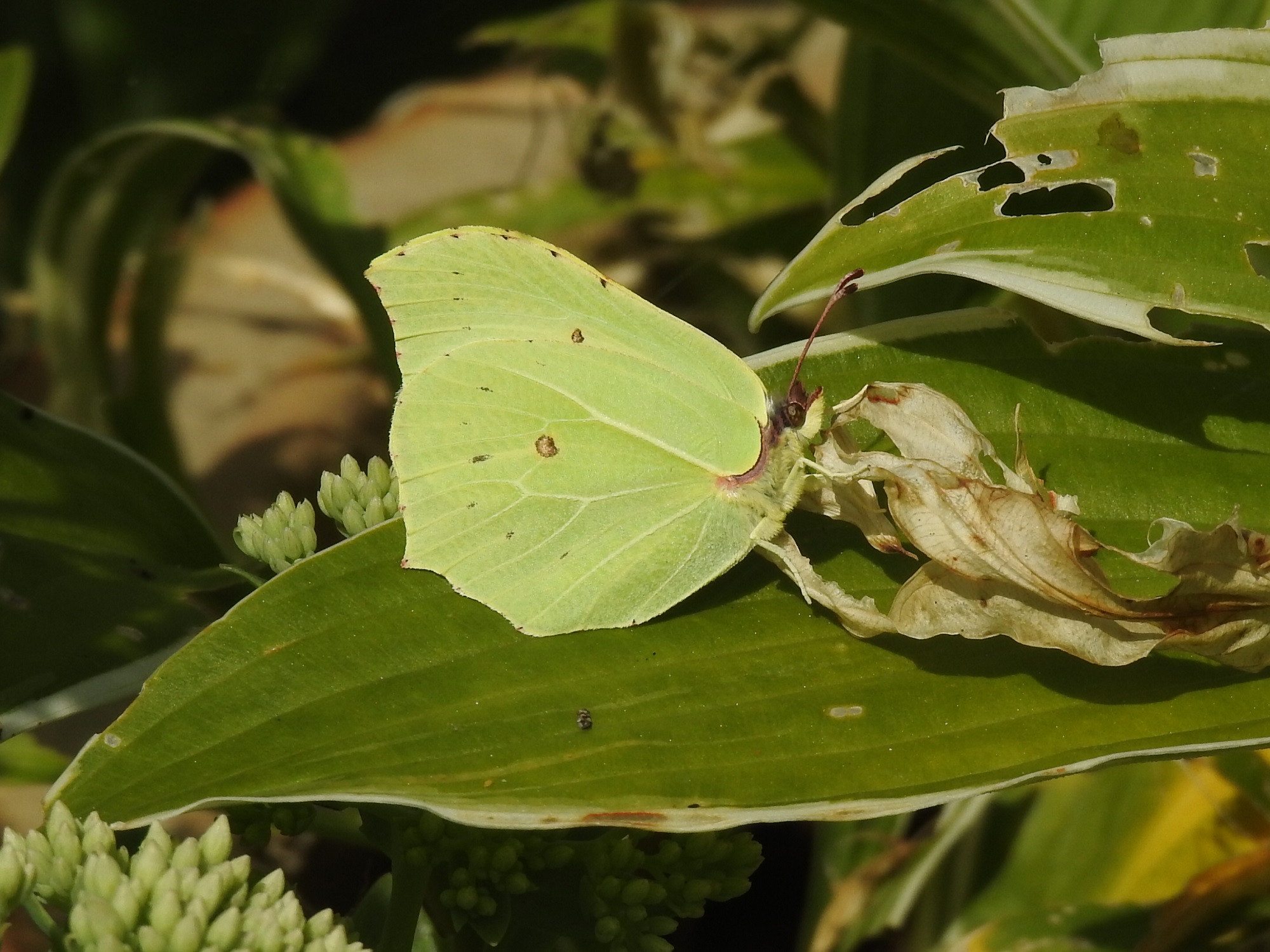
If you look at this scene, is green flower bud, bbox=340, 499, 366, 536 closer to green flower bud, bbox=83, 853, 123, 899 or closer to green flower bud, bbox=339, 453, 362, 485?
green flower bud, bbox=339, 453, 362, 485

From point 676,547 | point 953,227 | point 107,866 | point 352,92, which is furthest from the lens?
point 352,92

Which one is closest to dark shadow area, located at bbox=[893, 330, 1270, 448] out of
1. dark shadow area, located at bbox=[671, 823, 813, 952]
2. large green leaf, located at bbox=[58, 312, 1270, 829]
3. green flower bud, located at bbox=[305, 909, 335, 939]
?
large green leaf, located at bbox=[58, 312, 1270, 829]

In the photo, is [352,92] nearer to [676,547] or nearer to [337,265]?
[337,265]

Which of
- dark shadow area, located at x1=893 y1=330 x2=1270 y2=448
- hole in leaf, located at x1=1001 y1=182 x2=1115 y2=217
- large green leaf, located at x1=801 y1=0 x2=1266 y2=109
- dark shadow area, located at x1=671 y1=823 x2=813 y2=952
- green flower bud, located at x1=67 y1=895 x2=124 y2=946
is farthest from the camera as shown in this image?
dark shadow area, located at x1=671 y1=823 x2=813 y2=952

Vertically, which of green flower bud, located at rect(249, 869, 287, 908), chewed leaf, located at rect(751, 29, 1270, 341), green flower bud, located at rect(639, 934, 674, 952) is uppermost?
chewed leaf, located at rect(751, 29, 1270, 341)

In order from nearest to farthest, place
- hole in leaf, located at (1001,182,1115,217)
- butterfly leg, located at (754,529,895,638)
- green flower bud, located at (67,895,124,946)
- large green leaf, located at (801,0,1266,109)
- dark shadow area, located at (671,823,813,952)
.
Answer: green flower bud, located at (67,895,124,946) < butterfly leg, located at (754,529,895,638) < large green leaf, located at (801,0,1266,109) < hole in leaf, located at (1001,182,1115,217) < dark shadow area, located at (671,823,813,952)

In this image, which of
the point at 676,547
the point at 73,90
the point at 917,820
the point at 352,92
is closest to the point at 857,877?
the point at 917,820
